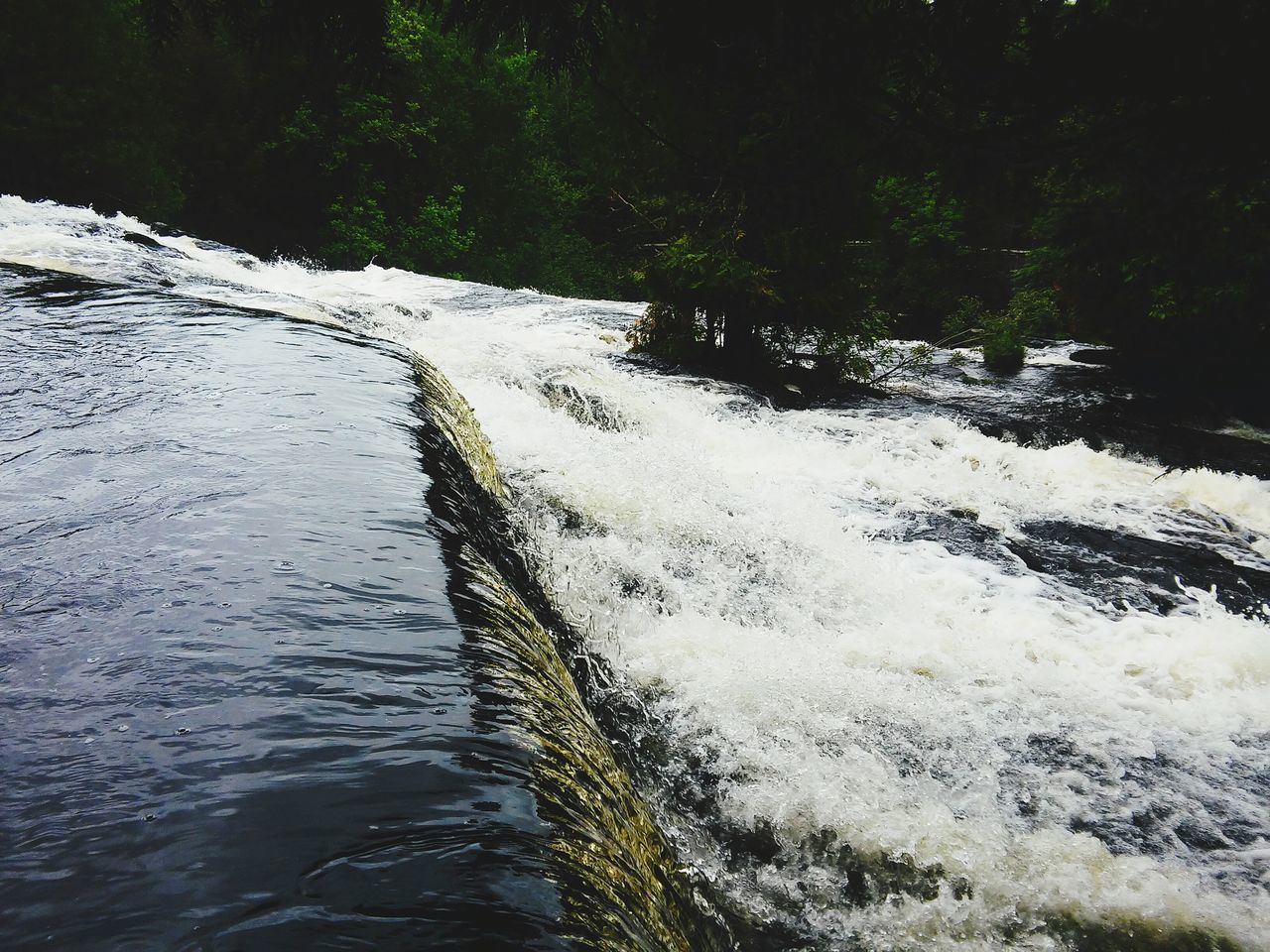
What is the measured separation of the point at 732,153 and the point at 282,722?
8989 millimetres

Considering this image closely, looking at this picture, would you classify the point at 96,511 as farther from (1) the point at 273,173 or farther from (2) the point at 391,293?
(1) the point at 273,173

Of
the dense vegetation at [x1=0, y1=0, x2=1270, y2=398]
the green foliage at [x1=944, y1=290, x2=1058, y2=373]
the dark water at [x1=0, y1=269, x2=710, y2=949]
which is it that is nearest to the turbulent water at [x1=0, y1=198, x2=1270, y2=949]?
the dark water at [x1=0, y1=269, x2=710, y2=949]

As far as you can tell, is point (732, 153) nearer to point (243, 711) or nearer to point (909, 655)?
point (909, 655)

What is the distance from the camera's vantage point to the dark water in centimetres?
128

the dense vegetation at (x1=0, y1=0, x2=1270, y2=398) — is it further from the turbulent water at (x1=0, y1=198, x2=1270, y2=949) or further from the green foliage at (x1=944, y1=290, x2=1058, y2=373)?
the turbulent water at (x1=0, y1=198, x2=1270, y2=949)

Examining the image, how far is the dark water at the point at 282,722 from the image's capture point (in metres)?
1.28

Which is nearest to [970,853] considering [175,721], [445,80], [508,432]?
[175,721]

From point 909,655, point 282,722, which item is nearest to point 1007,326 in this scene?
point 909,655

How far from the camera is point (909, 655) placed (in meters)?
3.90

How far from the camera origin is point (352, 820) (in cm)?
146

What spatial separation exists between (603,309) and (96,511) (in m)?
12.8

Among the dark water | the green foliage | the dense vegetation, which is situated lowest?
the dark water

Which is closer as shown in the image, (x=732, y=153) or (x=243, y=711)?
(x=243, y=711)

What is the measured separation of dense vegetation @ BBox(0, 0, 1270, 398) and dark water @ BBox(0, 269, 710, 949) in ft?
5.11
